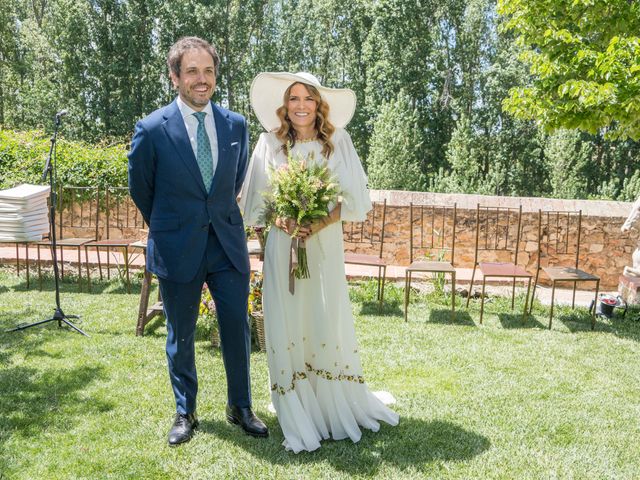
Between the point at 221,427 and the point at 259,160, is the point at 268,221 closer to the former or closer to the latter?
the point at 259,160

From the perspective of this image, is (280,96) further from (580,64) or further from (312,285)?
(580,64)

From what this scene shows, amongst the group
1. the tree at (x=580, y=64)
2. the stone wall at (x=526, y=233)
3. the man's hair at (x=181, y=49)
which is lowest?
the stone wall at (x=526, y=233)

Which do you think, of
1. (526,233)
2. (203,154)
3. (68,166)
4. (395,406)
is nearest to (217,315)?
(203,154)

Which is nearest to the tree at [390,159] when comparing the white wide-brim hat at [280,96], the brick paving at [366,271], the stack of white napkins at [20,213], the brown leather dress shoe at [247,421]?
the brick paving at [366,271]

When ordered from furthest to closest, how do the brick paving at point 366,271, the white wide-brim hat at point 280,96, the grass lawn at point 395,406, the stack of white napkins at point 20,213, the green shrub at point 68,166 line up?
the green shrub at point 68,166, the brick paving at point 366,271, the stack of white napkins at point 20,213, the white wide-brim hat at point 280,96, the grass lawn at point 395,406

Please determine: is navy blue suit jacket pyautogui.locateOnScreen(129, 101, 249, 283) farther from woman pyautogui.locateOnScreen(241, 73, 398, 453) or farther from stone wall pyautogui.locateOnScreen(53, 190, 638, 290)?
stone wall pyautogui.locateOnScreen(53, 190, 638, 290)

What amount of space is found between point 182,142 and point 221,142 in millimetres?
236

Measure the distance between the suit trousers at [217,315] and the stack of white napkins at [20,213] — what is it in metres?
3.92

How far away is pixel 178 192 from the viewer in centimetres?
324

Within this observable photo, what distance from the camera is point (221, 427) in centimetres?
372

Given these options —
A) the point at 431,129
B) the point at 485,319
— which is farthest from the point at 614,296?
the point at 431,129

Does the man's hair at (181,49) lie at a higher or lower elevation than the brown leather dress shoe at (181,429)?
higher

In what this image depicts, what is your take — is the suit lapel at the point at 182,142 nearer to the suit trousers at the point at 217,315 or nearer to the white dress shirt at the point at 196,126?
the white dress shirt at the point at 196,126

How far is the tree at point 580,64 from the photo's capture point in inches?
236
